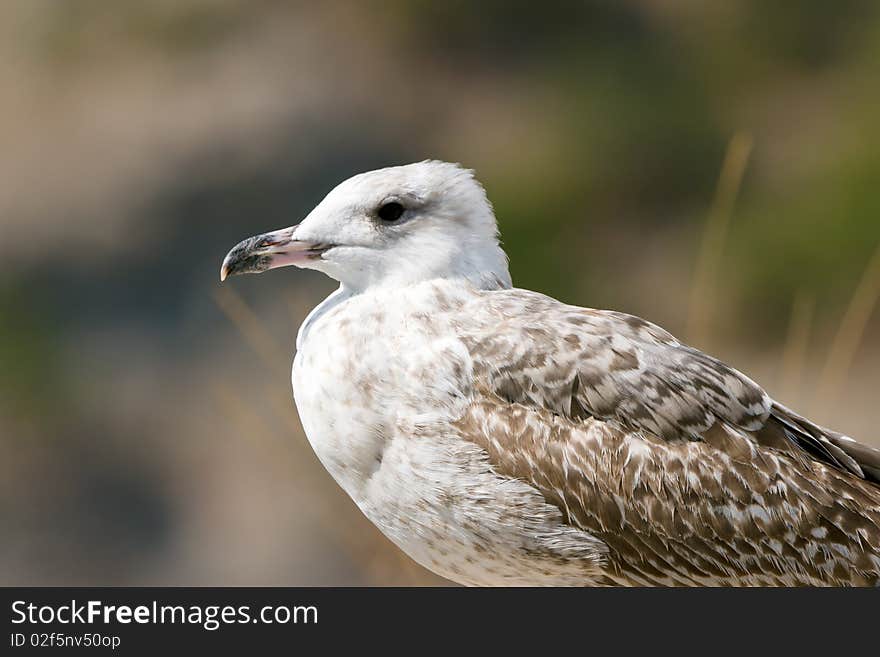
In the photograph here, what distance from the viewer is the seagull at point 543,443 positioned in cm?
256

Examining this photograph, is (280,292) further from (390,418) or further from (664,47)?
(390,418)

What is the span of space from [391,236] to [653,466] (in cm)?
73

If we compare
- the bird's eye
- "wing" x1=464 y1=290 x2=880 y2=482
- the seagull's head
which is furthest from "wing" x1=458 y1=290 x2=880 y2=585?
the bird's eye

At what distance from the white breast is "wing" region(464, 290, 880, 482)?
0.10m

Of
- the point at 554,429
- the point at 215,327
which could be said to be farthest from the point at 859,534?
the point at 215,327

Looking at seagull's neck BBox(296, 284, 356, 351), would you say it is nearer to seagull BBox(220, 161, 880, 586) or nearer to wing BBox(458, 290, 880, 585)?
seagull BBox(220, 161, 880, 586)

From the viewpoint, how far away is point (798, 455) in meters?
2.69

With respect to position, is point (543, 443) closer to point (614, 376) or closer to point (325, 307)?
point (614, 376)

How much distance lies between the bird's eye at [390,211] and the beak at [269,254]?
13cm

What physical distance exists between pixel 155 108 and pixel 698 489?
740cm

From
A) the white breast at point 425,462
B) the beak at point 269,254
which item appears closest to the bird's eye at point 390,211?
the beak at point 269,254

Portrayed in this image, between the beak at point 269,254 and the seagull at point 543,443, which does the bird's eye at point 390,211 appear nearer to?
the seagull at point 543,443

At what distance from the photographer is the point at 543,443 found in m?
2.59

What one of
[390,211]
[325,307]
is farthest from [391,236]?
[325,307]
